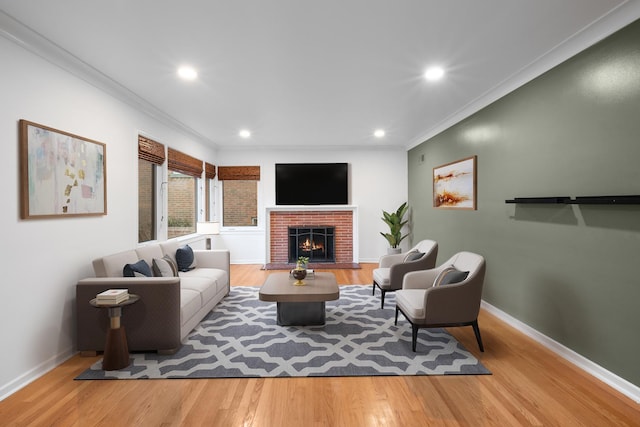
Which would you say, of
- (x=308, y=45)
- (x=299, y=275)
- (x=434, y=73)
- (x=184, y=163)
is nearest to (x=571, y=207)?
(x=434, y=73)

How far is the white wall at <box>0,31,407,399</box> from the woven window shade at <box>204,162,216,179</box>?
2.17 meters

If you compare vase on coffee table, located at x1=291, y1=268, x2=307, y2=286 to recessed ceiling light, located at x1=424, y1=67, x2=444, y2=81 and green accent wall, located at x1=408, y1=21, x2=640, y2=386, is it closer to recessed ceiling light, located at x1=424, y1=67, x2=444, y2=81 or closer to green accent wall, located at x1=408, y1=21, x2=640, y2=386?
green accent wall, located at x1=408, y1=21, x2=640, y2=386

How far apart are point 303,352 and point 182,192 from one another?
414 centimetres

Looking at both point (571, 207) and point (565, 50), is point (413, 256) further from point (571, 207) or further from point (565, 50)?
point (565, 50)

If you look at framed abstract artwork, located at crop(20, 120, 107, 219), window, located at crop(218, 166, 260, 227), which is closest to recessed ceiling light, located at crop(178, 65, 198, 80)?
framed abstract artwork, located at crop(20, 120, 107, 219)

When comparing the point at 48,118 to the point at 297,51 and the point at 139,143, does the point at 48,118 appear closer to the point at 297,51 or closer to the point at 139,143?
the point at 139,143

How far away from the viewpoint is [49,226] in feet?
8.93

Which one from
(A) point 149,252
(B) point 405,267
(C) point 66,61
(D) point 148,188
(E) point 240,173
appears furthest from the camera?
(E) point 240,173

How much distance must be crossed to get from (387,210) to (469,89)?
3812 mm

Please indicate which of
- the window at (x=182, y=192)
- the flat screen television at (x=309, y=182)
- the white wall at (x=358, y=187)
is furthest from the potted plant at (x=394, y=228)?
the window at (x=182, y=192)

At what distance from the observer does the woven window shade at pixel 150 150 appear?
4.15 meters

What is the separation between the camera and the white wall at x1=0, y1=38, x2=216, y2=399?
92.7 inches

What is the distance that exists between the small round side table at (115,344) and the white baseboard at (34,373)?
416 millimetres

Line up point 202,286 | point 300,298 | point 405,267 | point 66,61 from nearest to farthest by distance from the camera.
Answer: point 66,61 < point 300,298 < point 202,286 < point 405,267
